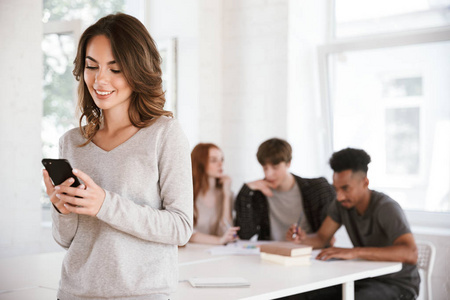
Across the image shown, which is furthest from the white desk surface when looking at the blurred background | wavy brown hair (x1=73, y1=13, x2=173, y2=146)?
the blurred background

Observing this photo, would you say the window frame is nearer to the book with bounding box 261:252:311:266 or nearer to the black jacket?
the black jacket

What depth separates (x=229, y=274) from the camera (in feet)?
7.71

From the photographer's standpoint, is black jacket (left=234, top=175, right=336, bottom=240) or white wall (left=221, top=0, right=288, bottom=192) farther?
white wall (left=221, top=0, right=288, bottom=192)

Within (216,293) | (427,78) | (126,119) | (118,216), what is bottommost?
(216,293)

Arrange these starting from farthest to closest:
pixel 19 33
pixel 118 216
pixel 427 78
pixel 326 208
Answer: pixel 427 78, pixel 19 33, pixel 326 208, pixel 118 216

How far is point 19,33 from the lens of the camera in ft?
12.3

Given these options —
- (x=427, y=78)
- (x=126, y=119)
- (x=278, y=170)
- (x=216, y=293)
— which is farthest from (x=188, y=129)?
(x=126, y=119)

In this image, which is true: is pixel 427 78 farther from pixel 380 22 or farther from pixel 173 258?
pixel 173 258

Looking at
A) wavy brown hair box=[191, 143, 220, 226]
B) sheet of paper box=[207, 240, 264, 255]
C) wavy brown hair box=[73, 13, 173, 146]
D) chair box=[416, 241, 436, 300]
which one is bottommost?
chair box=[416, 241, 436, 300]

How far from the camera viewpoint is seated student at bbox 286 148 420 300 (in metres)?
2.66

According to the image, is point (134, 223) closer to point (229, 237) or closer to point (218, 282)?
point (218, 282)

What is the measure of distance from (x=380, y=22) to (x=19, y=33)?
2633 millimetres

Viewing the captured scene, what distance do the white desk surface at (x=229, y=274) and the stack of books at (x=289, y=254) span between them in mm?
39

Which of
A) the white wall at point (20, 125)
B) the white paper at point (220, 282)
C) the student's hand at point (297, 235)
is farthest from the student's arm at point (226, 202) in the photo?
the white paper at point (220, 282)
